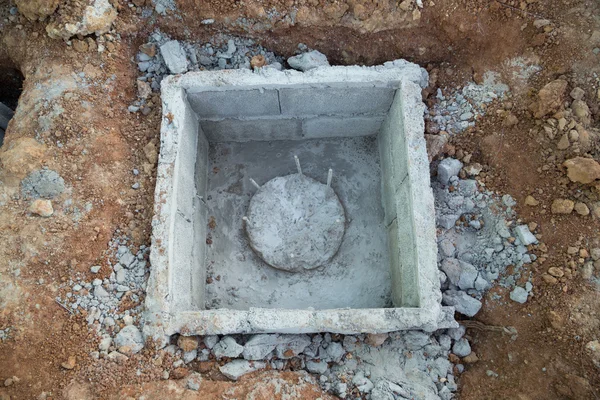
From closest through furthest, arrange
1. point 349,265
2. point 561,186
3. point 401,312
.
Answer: point 401,312 < point 561,186 < point 349,265

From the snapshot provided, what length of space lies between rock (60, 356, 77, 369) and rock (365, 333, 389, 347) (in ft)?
8.88

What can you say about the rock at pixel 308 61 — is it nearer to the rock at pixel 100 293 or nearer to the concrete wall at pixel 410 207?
the concrete wall at pixel 410 207

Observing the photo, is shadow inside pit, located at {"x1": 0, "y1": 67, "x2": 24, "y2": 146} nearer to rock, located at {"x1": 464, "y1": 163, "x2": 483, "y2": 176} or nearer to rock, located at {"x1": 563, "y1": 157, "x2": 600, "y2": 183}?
rock, located at {"x1": 464, "y1": 163, "x2": 483, "y2": 176}

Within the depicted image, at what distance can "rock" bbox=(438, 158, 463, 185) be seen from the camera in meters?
4.95

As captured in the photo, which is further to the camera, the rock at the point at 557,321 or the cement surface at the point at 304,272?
the cement surface at the point at 304,272

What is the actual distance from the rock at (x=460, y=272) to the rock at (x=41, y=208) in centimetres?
396

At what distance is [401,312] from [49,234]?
11.2ft

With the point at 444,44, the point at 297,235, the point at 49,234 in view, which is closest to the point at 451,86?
the point at 444,44

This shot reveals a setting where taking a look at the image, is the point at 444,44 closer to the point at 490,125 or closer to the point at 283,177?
the point at 490,125

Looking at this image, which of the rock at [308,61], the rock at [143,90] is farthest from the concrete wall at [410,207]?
the rock at [143,90]

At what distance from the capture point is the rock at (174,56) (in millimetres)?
5172

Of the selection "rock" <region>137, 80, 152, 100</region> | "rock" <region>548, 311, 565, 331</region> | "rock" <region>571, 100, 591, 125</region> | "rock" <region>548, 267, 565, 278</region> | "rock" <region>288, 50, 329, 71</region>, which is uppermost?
"rock" <region>288, 50, 329, 71</region>

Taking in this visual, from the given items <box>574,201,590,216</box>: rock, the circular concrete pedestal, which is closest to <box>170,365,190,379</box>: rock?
the circular concrete pedestal

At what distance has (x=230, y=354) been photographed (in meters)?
4.30
